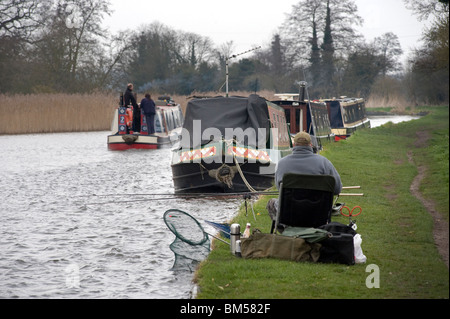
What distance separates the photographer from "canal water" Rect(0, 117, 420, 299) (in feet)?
28.1

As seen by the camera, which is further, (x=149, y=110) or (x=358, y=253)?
(x=149, y=110)

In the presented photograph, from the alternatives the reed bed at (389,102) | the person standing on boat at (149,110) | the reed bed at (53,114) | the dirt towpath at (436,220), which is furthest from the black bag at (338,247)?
the reed bed at (389,102)

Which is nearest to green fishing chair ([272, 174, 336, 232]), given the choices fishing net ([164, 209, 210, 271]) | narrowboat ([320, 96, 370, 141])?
fishing net ([164, 209, 210, 271])

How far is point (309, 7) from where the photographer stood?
6406 cm

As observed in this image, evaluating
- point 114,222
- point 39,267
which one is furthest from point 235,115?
point 39,267

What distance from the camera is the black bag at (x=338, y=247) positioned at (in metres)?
7.90

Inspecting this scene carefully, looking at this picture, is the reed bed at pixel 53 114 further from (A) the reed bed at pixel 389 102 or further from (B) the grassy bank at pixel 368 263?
(A) the reed bed at pixel 389 102

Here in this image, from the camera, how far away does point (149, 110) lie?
3095cm

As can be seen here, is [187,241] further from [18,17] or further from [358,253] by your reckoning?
[18,17]

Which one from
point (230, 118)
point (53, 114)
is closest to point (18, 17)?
point (53, 114)

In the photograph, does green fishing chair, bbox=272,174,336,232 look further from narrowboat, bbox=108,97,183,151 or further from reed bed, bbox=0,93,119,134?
reed bed, bbox=0,93,119,134

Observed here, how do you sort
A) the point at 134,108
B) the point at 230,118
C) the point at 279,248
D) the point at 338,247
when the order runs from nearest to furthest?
the point at 338,247 → the point at 279,248 → the point at 230,118 → the point at 134,108

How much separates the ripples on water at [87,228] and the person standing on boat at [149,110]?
5.62 m

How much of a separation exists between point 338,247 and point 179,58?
206 ft
